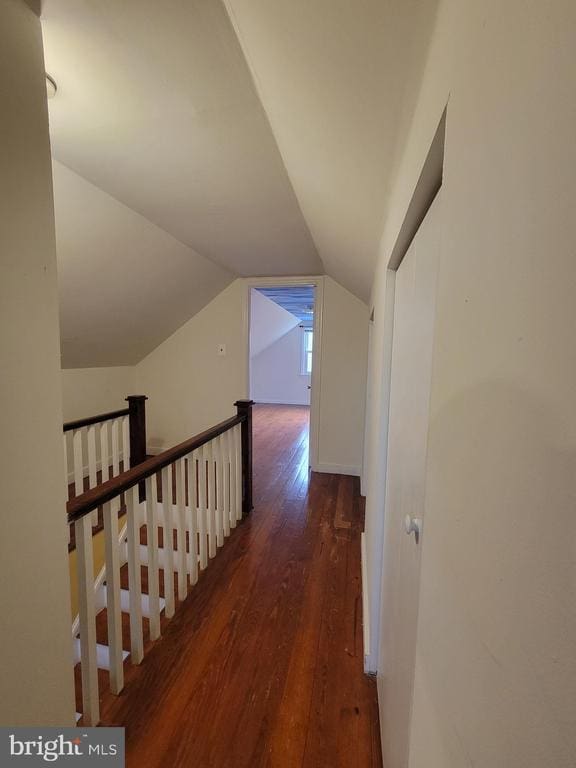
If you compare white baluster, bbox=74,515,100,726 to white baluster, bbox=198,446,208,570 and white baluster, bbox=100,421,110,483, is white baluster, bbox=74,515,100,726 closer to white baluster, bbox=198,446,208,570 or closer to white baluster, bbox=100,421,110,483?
white baluster, bbox=198,446,208,570

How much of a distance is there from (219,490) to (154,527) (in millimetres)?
770

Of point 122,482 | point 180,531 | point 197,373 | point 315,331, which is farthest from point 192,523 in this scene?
point 197,373

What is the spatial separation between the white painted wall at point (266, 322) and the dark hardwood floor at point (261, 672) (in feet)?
11.3

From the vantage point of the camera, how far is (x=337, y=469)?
3.60 m

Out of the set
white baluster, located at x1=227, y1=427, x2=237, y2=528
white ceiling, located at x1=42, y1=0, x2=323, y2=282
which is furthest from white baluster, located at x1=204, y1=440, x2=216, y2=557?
white ceiling, located at x1=42, y1=0, x2=323, y2=282

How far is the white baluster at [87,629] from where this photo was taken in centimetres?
115

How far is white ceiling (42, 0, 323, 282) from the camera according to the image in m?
0.90

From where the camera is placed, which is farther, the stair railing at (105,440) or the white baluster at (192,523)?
the stair railing at (105,440)

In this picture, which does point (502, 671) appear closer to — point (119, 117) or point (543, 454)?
point (543, 454)

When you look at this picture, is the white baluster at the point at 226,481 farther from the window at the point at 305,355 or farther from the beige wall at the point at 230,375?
the window at the point at 305,355

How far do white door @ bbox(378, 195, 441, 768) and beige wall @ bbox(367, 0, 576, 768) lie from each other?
0.60ft

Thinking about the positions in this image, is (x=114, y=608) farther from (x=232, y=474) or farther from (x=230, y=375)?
(x=230, y=375)

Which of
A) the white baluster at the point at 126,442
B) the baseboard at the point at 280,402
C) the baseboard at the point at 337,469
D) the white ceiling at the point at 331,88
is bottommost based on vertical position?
the baseboard at the point at 337,469

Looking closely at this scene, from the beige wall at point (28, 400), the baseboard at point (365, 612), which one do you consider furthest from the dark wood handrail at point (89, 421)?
the baseboard at point (365, 612)
